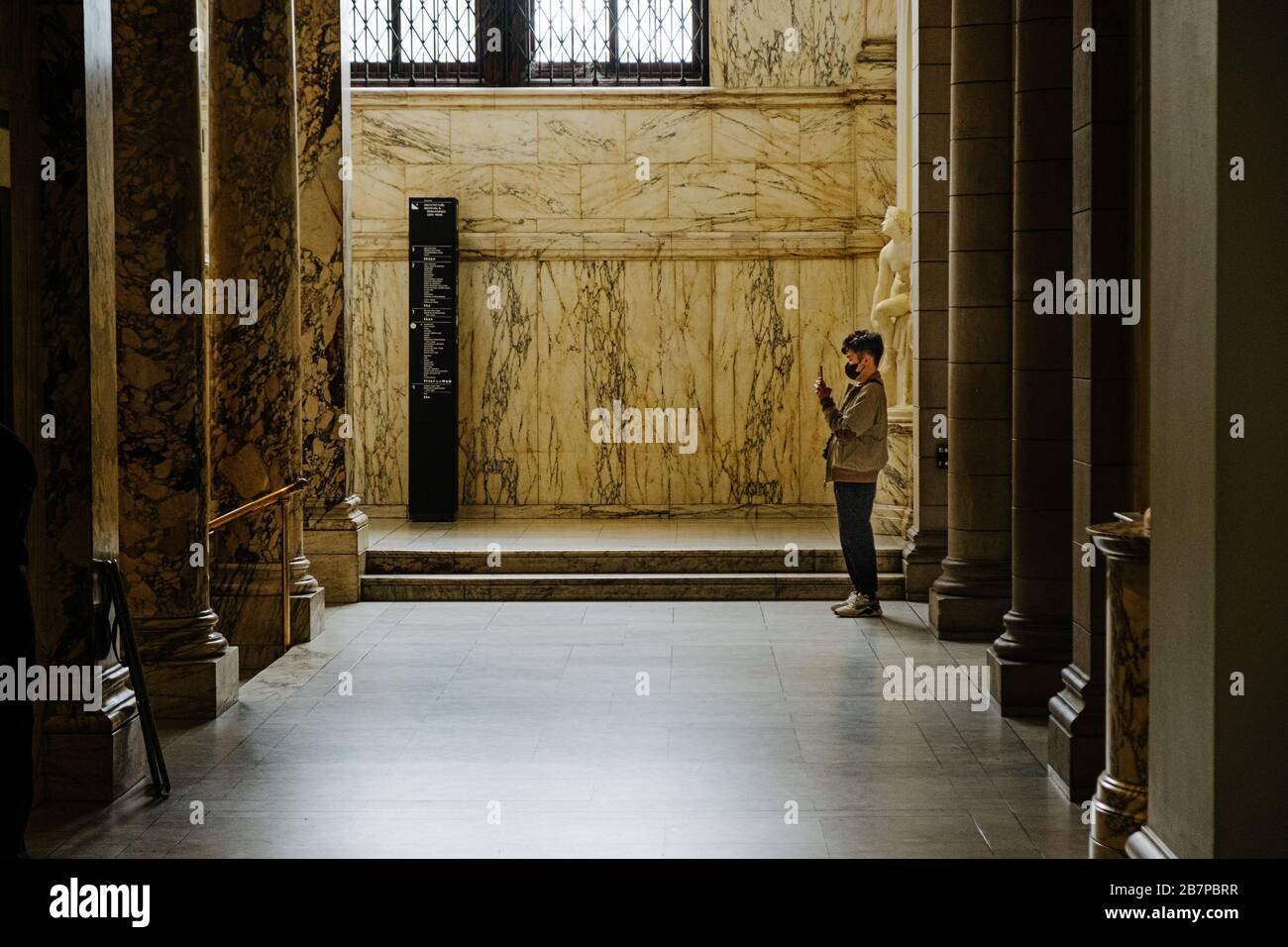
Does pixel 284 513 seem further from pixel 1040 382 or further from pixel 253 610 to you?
pixel 1040 382

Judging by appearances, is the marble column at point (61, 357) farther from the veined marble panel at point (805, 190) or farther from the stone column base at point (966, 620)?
the veined marble panel at point (805, 190)

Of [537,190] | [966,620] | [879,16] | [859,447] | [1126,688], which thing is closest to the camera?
[1126,688]

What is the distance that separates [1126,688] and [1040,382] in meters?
3.03

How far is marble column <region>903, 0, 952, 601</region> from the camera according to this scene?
11.7m

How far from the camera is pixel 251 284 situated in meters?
10.2

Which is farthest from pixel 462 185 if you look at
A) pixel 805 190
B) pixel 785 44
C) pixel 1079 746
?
pixel 1079 746

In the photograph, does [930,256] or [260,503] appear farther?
[930,256]

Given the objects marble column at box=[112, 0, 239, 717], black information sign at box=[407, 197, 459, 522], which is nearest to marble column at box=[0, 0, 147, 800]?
marble column at box=[112, 0, 239, 717]

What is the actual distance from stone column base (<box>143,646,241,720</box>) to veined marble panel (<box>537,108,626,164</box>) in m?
9.32

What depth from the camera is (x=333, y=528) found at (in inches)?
481

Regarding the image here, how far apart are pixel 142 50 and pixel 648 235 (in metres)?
8.64

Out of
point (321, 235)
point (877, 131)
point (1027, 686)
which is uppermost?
point (877, 131)

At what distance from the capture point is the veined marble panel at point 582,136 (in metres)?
16.3
